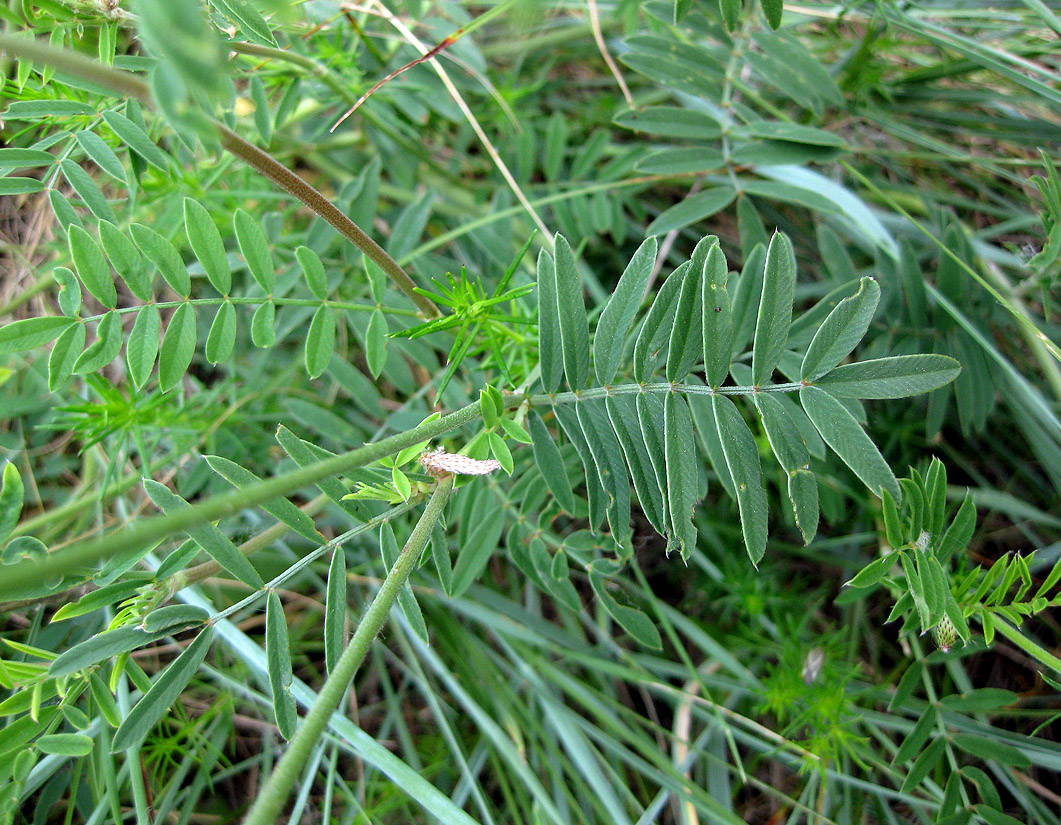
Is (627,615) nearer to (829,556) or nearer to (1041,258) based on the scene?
(829,556)

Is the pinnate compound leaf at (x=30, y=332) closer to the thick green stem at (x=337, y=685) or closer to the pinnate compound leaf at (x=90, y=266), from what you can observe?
the pinnate compound leaf at (x=90, y=266)

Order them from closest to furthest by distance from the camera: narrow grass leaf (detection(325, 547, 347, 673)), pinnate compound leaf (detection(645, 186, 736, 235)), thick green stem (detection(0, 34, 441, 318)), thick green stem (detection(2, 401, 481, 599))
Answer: thick green stem (detection(2, 401, 481, 599)) → thick green stem (detection(0, 34, 441, 318)) → narrow grass leaf (detection(325, 547, 347, 673)) → pinnate compound leaf (detection(645, 186, 736, 235))

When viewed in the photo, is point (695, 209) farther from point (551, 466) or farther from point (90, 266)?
point (90, 266)

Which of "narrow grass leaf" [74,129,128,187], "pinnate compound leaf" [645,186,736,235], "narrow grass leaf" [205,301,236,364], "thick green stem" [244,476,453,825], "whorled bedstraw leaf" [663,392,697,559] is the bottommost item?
"thick green stem" [244,476,453,825]

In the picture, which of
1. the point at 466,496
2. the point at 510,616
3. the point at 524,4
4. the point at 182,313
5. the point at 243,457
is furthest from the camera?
the point at 510,616

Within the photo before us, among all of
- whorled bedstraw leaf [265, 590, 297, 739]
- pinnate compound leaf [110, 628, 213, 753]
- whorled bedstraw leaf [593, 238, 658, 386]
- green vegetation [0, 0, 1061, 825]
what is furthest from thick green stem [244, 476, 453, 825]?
whorled bedstraw leaf [593, 238, 658, 386]

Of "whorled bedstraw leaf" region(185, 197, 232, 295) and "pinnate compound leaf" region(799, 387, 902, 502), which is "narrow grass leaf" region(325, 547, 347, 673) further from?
"pinnate compound leaf" region(799, 387, 902, 502)

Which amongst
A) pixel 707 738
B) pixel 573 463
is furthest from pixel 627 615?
pixel 707 738
